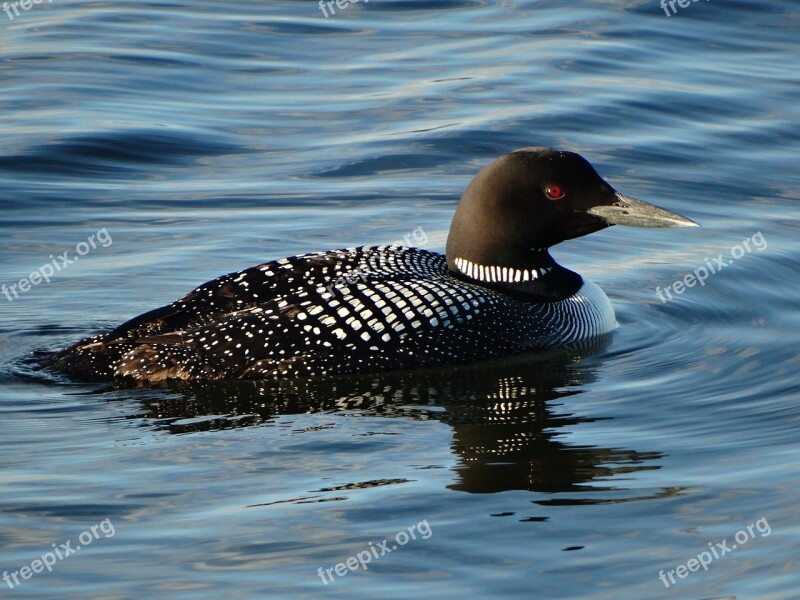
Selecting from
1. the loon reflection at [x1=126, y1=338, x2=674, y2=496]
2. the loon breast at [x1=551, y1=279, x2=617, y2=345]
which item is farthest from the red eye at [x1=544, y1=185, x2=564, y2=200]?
the loon reflection at [x1=126, y1=338, x2=674, y2=496]

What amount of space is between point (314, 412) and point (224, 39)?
22.9 feet

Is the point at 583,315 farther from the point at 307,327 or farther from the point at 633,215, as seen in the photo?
the point at 307,327

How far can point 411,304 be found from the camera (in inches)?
234

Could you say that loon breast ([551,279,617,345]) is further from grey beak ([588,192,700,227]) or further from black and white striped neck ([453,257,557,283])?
grey beak ([588,192,700,227])

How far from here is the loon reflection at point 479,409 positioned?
16.3ft

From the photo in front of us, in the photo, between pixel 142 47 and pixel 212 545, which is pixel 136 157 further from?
pixel 212 545

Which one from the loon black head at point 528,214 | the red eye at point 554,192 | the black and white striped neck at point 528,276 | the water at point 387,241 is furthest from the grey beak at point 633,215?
the water at point 387,241

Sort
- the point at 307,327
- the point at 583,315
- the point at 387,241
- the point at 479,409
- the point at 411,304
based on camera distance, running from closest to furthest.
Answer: the point at 479,409 → the point at 307,327 → the point at 411,304 → the point at 583,315 → the point at 387,241

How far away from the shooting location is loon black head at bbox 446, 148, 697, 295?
20.5 ft

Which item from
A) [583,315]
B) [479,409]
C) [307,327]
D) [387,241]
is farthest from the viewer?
[387,241]

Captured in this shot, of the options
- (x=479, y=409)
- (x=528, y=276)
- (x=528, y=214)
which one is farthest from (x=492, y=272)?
(x=479, y=409)

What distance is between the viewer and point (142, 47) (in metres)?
11.8

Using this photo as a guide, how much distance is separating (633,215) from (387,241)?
1.79m

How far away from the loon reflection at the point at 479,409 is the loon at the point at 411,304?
67 mm
